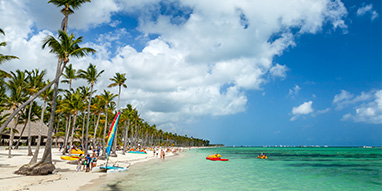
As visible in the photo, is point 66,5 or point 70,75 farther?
point 70,75

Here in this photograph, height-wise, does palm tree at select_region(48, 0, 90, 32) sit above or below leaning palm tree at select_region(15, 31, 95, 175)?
above

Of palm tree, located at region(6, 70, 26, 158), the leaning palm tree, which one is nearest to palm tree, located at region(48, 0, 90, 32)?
the leaning palm tree

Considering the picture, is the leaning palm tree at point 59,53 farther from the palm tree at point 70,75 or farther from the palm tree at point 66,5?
the palm tree at point 70,75

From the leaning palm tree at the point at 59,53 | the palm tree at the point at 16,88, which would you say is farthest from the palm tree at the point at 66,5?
the palm tree at the point at 16,88

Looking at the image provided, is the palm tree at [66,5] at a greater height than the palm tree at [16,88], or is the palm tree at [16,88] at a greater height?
the palm tree at [66,5]

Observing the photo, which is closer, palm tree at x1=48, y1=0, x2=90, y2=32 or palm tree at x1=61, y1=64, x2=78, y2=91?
palm tree at x1=48, y1=0, x2=90, y2=32

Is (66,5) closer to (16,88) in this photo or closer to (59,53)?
(59,53)

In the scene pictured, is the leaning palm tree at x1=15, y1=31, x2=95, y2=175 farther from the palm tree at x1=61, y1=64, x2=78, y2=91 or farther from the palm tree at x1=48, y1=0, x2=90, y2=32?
the palm tree at x1=61, y1=64, x2=78, y2=91

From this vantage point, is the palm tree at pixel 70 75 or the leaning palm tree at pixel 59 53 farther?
the palm tree at pixel 70 75

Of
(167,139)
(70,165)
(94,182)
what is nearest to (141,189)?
(94,182)

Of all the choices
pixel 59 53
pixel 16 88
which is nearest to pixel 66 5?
pixel 59 53

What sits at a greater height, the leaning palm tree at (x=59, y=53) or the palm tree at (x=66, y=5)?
the palm tree at (x=66, y=5)

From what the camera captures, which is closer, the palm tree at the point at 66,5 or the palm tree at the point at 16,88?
the palm tree at the point at 66,5

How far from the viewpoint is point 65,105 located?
120 ft
